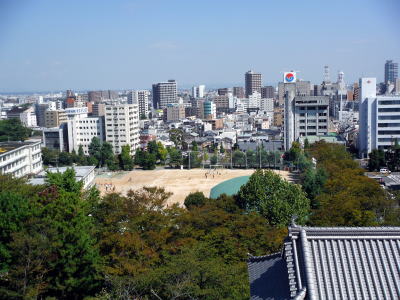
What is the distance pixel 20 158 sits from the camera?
33438 mm

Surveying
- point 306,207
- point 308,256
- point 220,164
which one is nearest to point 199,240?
point 306,207

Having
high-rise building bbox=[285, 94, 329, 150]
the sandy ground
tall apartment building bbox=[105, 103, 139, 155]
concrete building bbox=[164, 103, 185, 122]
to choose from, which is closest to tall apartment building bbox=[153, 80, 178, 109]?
concrete building bbox=[164, 103, 185, 122]

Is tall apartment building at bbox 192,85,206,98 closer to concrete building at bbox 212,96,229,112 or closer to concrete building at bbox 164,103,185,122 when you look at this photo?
concrete building at bbox 212,96,229,112

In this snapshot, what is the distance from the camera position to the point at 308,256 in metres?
5.78

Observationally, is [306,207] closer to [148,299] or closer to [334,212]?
[334,212]

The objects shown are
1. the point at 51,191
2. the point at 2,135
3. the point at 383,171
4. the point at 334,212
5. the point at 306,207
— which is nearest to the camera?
the point at 51,191

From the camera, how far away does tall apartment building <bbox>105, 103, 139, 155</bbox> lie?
165 ft

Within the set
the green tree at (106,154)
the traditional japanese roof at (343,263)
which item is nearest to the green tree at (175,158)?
the green tree at (106,154)

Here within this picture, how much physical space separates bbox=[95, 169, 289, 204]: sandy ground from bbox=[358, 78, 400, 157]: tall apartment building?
826 centimetres

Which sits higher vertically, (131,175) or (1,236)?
(1,236)

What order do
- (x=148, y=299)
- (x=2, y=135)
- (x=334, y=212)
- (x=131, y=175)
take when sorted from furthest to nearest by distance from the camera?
(x=2, y=135), (x=131, y=175), (x=334, y=212), (x=148, y=299)

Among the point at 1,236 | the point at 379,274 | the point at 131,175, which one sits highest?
the point at 379,274

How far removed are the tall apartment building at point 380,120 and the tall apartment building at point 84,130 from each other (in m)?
28.5

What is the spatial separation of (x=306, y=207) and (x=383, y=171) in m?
19.0
